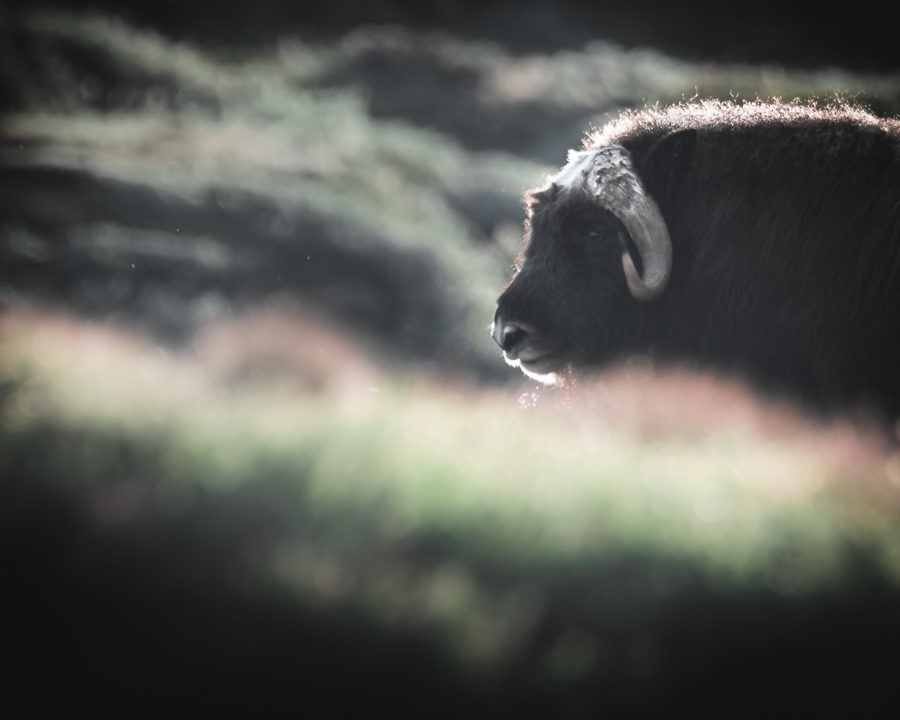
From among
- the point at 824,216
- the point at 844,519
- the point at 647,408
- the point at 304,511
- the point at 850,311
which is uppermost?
the point at 824,216

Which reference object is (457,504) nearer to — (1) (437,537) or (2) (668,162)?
(1) (437,537)

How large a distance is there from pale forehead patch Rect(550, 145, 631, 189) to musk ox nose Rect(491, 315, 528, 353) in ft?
2.60

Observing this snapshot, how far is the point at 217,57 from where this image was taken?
939cm

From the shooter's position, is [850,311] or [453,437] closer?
[453,437]

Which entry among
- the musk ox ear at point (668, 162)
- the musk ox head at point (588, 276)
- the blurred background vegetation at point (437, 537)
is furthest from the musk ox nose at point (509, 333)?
the musk ox ear at point (668, 162)

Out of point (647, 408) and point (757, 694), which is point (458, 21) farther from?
point (757, 694)

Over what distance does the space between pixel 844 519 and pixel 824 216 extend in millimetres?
2031

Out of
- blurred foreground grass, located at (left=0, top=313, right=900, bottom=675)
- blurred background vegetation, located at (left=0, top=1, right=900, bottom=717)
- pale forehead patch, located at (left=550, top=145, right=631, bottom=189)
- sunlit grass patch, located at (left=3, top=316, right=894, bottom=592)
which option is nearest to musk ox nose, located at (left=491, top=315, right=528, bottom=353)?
blurred background vegetation, located at (left=0, top=1, right=900, bottom=717)

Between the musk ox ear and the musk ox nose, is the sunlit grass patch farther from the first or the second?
the musk ox ear

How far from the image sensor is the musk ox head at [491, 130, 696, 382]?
12.1 feet

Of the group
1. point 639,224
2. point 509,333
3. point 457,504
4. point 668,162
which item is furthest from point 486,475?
point 668,162

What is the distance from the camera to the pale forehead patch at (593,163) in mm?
3764

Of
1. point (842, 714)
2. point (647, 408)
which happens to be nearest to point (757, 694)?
point (842, 714)

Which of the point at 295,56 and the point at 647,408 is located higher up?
the point at 295,56
